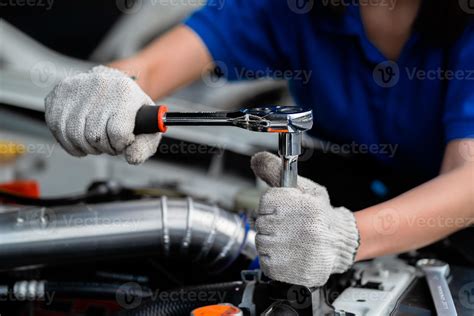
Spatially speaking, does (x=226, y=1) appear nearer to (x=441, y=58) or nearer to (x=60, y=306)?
(x=441, y=58)

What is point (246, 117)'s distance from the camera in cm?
76

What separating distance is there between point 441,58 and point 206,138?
0.87 m

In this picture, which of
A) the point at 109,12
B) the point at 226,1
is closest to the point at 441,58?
the point at 226,1

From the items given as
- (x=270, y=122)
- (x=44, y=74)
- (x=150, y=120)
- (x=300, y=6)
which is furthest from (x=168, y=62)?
(x=44, y=74)

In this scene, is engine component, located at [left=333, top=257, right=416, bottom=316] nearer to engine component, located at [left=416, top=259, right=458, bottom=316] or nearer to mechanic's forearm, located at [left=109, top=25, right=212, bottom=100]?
engine component, located at [left=416, top=259, right=458, bottom=316]

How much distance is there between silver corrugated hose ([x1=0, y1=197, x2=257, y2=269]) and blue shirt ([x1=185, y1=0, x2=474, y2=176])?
395 mm

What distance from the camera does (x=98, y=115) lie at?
32.2 inches

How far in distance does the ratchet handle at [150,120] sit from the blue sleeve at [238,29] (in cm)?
47

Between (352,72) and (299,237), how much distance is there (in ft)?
1.84

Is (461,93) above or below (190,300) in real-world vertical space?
above

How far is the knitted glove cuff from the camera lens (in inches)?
29.5

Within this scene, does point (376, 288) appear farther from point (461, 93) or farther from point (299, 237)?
point (461, 93)

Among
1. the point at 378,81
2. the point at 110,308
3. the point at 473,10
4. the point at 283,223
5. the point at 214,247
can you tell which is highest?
the point at 473,10

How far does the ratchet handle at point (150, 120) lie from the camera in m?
0.80
